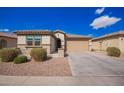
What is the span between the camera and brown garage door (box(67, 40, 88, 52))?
1046 inches

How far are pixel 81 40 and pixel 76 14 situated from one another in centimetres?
1324

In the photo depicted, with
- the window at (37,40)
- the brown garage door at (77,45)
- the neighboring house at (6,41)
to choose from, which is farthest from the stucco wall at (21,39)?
the brown garage door at (77,45)

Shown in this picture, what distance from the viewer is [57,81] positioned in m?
6.86

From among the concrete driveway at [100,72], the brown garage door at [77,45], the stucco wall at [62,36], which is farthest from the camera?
the brown garage door at [77,45]

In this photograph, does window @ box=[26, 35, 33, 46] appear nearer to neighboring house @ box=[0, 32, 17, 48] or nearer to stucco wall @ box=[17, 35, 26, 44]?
stucco wall @ box=[17, 35, 26, 44]

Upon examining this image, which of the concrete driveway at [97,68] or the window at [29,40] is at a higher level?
the window at [29,40]

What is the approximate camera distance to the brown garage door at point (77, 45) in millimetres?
26562

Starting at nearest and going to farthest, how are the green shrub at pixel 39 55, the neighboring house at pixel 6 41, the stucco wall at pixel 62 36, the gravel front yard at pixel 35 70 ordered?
1. the gravel front yard at pixel 35 70
2. the green shrub at pixel 39 55
3. the neighboring house at pixel 6 41
4. the stucco wall at pixel 62 36

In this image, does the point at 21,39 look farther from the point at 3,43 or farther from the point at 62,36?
the point at 62,36

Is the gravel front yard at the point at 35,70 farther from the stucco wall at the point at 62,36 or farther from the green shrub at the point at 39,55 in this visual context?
the stucco wall at the point at 62,36

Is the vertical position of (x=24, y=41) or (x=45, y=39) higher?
(x=45, y=39)

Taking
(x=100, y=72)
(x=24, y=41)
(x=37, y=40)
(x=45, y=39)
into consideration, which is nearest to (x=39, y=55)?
(x=45, y=39)

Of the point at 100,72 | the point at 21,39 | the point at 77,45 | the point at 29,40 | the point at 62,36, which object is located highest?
the point at 62,36

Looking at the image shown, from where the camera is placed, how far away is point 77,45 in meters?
26.8
